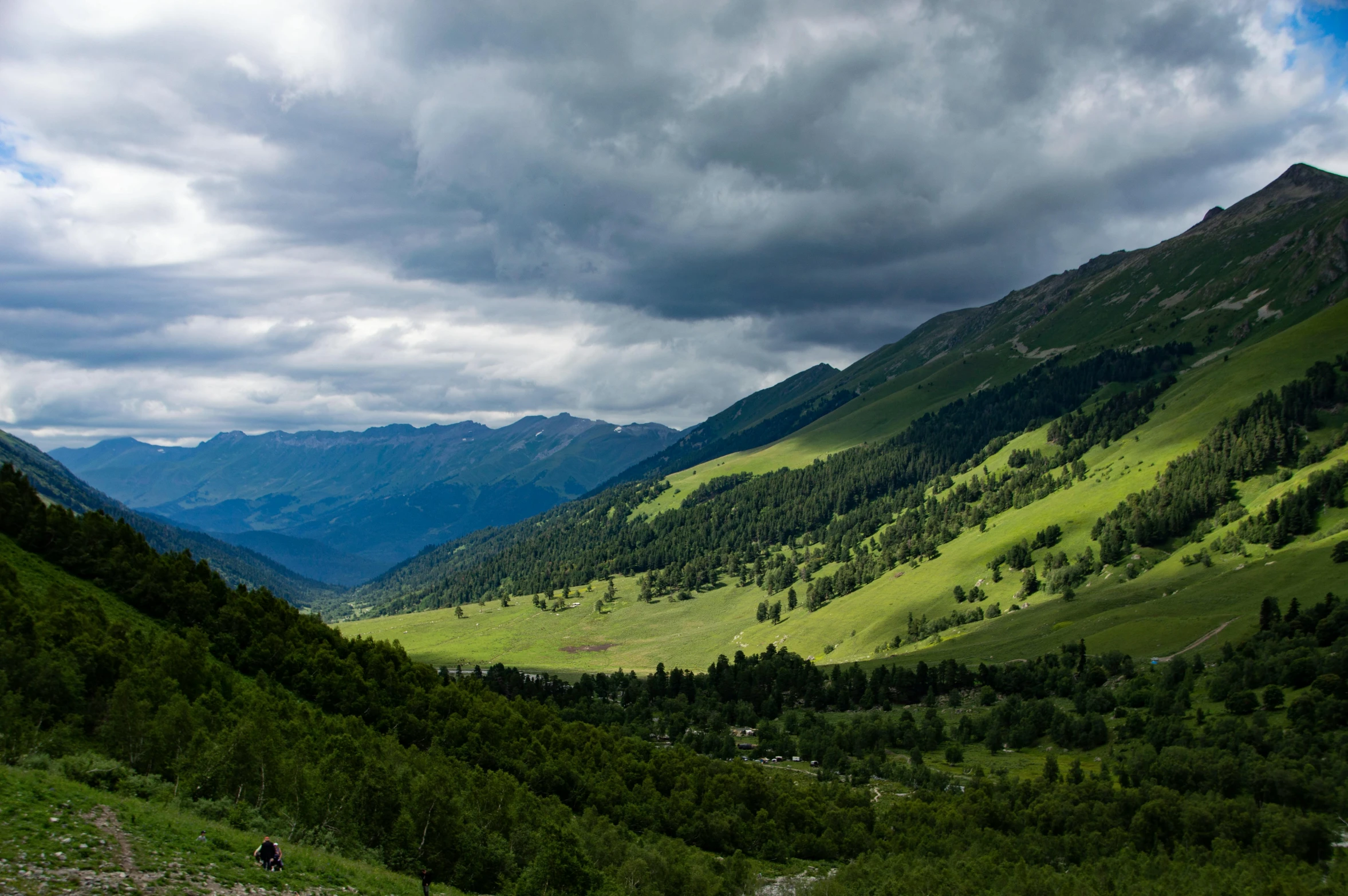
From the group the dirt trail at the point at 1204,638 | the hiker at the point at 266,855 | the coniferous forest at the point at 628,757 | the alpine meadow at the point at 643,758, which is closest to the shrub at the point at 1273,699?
the alpine meadow at the point at 643,758

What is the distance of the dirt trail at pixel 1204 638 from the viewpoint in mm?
155000

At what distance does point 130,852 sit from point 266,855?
584 centimetres

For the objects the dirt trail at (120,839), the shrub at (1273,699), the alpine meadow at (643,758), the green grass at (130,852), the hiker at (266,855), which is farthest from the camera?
the shrub at (1273,699)

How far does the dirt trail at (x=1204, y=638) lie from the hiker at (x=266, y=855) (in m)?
160

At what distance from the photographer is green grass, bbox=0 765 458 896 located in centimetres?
3072

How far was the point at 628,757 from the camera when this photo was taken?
109 m

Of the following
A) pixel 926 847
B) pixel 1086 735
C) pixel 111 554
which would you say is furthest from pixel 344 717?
pixel 1086 735

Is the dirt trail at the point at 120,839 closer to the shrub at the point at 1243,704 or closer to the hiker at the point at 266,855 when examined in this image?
the hiker at the point at 266,855

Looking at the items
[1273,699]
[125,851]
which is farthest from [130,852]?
[1273,699]

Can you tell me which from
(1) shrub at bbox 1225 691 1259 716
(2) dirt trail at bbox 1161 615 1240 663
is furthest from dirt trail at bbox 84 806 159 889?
(2) dirt trail at bbox 1161 615 1240 663

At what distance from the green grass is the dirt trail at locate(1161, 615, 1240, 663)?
155448 millimetres

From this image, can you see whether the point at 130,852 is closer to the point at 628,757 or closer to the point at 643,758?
the point at 628,757

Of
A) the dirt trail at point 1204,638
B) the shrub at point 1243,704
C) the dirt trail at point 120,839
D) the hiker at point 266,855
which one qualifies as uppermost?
the dirt trail at point 120,839

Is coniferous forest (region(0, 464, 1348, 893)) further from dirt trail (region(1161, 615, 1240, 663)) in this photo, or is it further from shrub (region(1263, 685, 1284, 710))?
dirt trail (region(1161, 615, 1240, 663))
